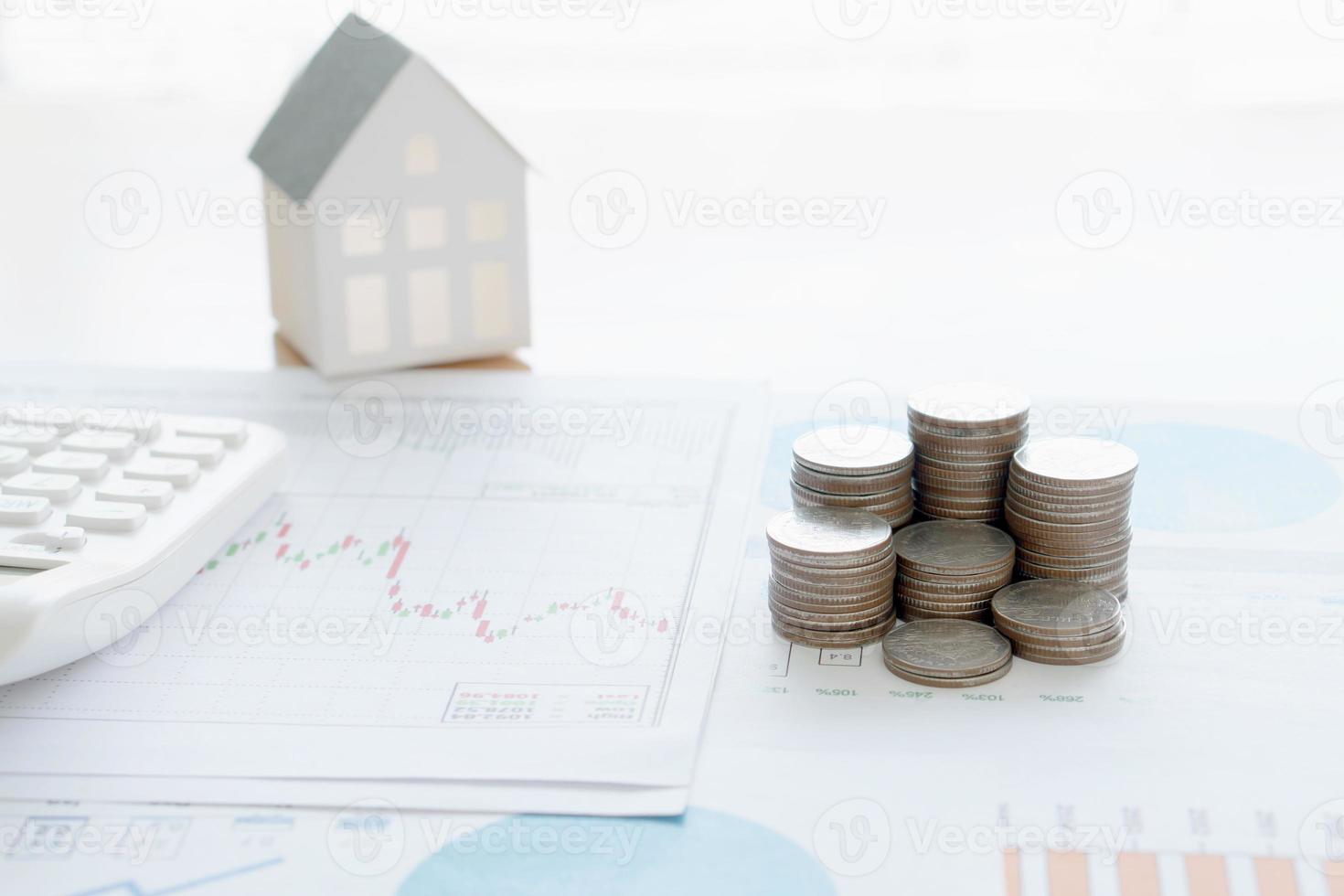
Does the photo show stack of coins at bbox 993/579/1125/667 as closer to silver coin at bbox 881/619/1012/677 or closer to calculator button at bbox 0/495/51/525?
silver coin at bbox 881/619/1012/677

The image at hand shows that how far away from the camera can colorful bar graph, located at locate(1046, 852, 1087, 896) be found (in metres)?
0.60

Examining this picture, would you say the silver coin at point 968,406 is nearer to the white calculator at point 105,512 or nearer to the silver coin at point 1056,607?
the silver coin at point 1056,607

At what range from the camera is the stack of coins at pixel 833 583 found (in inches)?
Answer: 30.9

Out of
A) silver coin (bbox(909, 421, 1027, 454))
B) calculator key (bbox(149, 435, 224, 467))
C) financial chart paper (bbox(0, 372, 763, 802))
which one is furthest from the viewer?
calculator key (bbox(149, 435, 224, 467))

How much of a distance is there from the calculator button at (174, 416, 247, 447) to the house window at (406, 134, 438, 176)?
0.95ft

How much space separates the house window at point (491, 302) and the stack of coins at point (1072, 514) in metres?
0.54

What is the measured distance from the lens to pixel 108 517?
834 mm

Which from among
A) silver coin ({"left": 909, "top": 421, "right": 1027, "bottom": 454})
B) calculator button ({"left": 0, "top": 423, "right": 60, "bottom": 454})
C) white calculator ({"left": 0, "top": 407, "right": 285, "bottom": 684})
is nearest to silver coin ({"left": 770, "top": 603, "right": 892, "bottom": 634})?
silver coin ({"left": 909, "top": 421, "right": 1027, "bottom": 454})

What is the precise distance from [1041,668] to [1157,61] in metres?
1.76

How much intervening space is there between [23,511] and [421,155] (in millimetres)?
459

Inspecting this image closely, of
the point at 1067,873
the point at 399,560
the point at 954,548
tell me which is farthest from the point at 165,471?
the point at 1067,873

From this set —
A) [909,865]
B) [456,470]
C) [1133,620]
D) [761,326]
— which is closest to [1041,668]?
[1133,620]

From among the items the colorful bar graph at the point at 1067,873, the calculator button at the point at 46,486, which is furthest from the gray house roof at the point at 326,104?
the colorful bar graph at the point at 1067,873

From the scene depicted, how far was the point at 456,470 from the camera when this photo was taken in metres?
1.04
